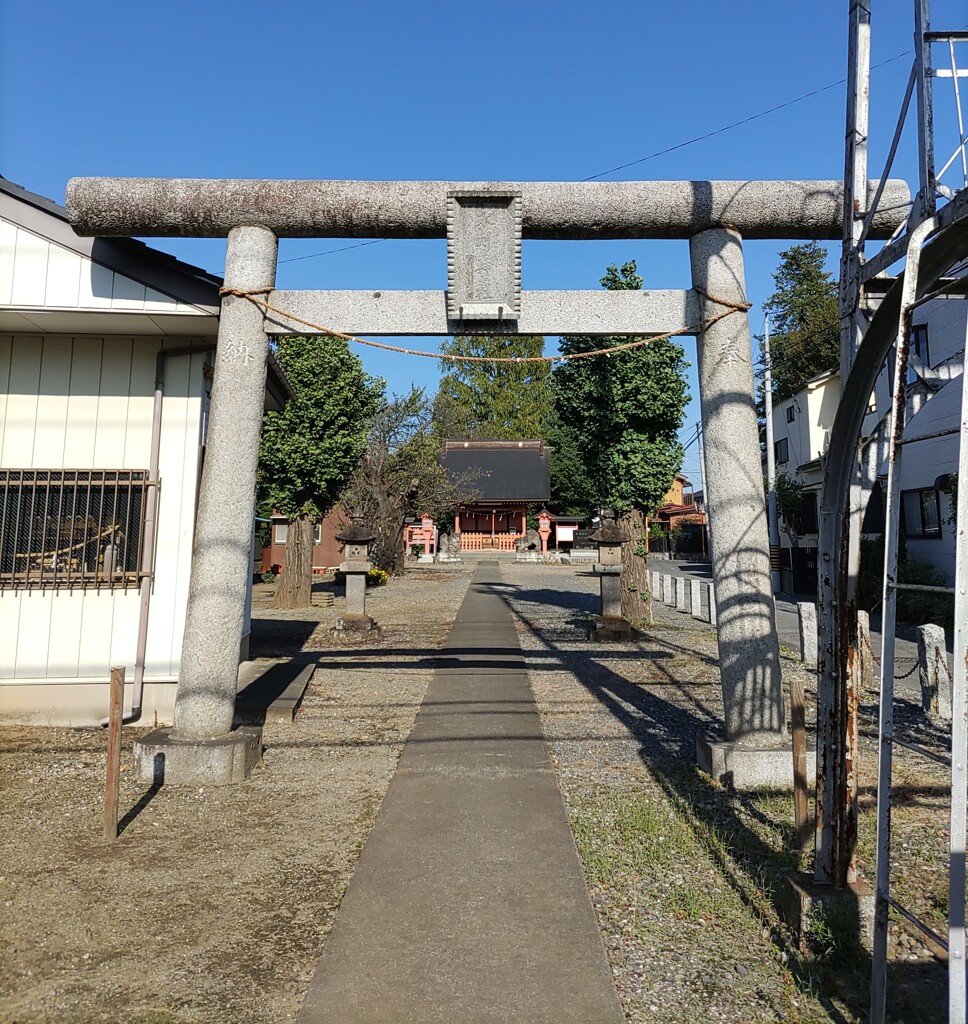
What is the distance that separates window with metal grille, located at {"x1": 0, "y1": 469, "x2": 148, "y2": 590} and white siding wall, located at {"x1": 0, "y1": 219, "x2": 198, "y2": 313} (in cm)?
156

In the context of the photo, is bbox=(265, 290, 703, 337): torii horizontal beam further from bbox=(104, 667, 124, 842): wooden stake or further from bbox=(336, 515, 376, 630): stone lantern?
bbox=(336, 515, 376, 630): stone lantern

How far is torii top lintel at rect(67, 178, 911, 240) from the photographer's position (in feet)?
18.6

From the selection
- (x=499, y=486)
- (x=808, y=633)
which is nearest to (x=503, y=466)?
(x=499, y=486)

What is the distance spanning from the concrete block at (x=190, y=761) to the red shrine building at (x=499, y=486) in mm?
39412

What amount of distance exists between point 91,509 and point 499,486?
39.4 m

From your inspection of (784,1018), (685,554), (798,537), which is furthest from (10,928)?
(685,554)

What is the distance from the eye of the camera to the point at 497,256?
5.71 m

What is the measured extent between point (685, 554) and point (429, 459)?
75.4 ft

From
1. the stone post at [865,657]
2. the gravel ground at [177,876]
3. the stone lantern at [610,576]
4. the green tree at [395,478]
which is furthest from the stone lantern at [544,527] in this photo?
the gravel ground at [177,876]

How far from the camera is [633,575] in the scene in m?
15.6

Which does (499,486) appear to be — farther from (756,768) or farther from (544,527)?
(756,768)

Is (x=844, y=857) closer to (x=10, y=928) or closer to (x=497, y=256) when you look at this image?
(x=10, y=928)

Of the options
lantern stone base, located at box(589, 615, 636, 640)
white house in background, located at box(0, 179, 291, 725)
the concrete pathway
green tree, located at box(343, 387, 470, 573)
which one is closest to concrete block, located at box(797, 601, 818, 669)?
lantern stone base, located at box(589, 615, 636, 640)

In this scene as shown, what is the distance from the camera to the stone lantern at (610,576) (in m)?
13.1
